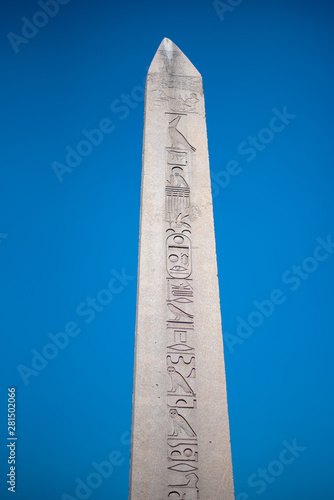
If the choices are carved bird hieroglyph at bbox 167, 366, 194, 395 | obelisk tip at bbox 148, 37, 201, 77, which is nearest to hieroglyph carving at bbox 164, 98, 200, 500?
carved bird hieroglyph at bbox 167, 366, 194, 395

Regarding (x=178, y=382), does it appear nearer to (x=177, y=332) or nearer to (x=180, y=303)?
(x=177, y=332)

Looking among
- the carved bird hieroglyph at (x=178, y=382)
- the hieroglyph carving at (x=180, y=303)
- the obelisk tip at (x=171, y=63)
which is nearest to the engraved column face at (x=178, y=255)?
the hieroglyph carving at (x=180, y=303)

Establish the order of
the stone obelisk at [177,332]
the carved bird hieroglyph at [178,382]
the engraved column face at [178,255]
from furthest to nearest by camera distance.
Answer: the engraved column face at [178,255] < the carved bird hieroglyph at [178,382] < the stone obelisk at [177,332]

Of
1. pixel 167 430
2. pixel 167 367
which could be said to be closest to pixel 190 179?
pixel 167 367

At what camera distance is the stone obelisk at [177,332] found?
4.04m

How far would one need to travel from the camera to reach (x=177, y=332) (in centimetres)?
443

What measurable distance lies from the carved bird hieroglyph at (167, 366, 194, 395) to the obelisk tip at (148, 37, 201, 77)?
308cm

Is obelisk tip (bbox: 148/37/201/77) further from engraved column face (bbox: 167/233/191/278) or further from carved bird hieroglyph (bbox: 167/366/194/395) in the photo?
carved bird hieroglyph (bbox: 167/366/194/395)

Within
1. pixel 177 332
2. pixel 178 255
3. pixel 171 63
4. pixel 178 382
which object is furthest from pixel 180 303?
pixel 171 63

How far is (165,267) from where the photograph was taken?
4.70 meters

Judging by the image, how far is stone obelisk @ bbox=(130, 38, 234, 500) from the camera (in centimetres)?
404

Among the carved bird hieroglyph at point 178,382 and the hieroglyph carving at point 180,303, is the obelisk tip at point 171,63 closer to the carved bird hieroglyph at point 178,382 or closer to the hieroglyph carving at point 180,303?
→ the hieroglyph carving at point 180,303

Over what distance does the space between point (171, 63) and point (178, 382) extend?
3.35 m

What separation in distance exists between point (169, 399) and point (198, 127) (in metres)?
2.59
